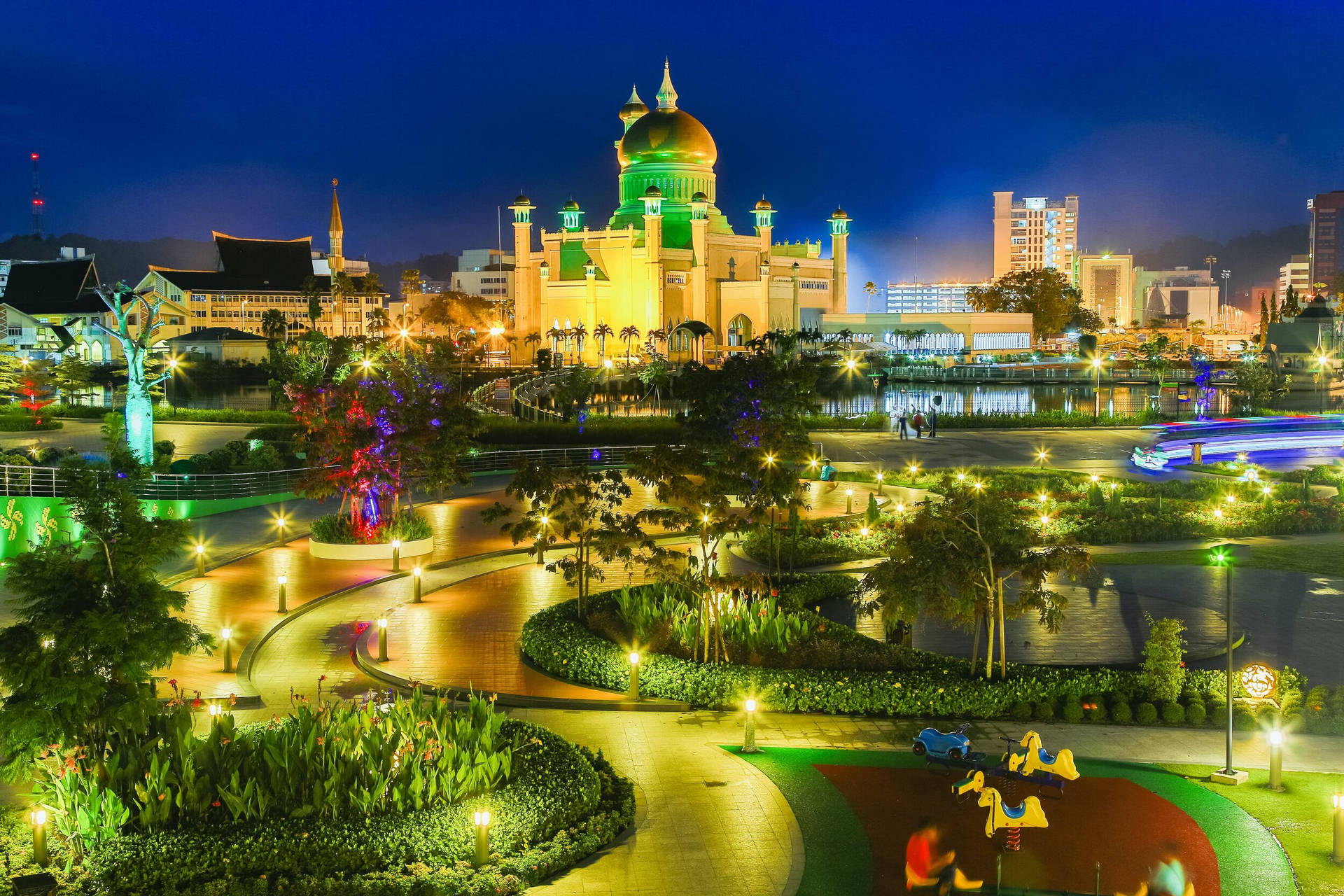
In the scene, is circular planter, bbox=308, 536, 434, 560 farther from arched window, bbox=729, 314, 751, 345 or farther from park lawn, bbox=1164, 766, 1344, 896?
arched window, bbox=729, 314, 751, 345

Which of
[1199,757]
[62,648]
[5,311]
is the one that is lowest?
[1199,757]

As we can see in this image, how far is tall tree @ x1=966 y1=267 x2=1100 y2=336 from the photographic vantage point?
110 meters

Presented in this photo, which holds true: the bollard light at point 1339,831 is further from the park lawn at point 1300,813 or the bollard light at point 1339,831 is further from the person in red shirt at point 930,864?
the person in red shirt at point 930,864

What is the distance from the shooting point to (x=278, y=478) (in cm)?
2864

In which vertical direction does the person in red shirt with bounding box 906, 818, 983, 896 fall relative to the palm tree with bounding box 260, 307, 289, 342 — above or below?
below

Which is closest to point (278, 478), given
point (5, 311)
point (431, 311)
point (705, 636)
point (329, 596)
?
point (329, 596)

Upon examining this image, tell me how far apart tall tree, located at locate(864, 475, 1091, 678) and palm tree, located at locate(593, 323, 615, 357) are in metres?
73.3

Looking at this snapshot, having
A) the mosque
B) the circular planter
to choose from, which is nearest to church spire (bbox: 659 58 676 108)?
the mosque

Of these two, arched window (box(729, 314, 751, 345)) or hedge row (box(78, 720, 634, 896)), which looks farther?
arched window (box(729, 314, 751, 345))

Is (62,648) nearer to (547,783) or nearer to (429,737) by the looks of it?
(429,737)

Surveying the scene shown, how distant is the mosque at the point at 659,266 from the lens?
295 ft

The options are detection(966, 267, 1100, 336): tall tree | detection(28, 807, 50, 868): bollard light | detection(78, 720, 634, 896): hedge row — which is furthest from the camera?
detection(966, 267, 1100, 336): tall tree

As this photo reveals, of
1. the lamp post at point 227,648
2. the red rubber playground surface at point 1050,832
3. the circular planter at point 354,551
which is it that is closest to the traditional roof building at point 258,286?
the circular planter at point 354,551

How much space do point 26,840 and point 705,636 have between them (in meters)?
7.51
